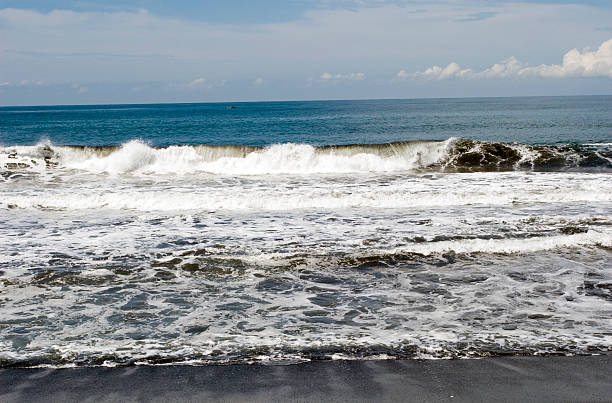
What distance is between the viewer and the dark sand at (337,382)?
4.28m

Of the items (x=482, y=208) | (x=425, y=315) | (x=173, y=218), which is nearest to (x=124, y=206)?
(x=173, y=218)

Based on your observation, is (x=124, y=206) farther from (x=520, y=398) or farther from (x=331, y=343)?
(x=520, y=398)

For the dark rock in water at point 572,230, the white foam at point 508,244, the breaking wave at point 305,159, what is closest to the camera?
the white foam at point 508,244

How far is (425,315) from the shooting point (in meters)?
6.12

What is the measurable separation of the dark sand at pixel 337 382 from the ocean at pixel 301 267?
8.1 inches

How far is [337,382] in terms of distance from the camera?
14.7 ft

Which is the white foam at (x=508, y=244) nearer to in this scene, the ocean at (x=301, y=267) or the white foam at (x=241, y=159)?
the ocean at (x=301, y=267)

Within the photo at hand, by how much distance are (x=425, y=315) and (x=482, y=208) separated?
25.5 ft

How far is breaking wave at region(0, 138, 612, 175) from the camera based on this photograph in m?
21.1

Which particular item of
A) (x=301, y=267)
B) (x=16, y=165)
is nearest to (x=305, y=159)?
(x=16, y=165)

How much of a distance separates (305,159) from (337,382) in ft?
58.1

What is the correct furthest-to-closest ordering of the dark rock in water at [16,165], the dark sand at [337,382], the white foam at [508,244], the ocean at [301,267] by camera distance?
the dark rock in water at [16,165], the white foam at [508,244], the ocean at [301,267], the dark sand at [337,382]

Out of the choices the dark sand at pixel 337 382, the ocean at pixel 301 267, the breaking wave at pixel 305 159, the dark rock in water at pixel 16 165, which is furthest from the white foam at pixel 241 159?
the dark sand at pixel 337 382

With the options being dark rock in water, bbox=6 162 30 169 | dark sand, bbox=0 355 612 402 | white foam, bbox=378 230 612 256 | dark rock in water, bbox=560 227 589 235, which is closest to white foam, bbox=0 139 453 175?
dark rock in water, bbox=6 162 30 169
